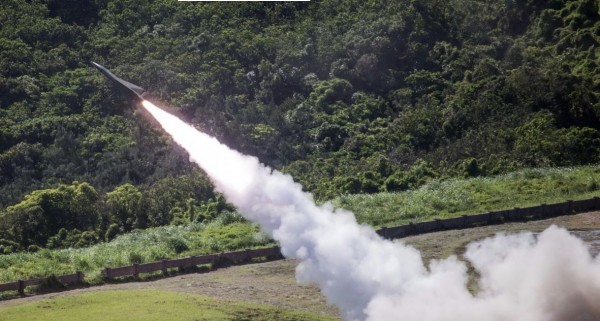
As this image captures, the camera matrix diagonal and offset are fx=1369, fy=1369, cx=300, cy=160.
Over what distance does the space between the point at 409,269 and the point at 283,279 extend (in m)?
13.4

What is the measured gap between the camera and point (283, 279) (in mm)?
67562

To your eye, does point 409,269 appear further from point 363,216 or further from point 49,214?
point 49,214

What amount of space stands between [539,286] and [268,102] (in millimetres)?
57534

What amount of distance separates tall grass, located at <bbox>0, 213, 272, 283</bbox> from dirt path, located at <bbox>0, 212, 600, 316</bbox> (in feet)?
10.8

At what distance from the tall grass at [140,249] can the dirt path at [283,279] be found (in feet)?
10.8

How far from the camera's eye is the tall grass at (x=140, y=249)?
6781 centimetres

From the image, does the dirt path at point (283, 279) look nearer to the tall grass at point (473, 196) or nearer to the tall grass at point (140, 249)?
the tall grass at point (140, 249)

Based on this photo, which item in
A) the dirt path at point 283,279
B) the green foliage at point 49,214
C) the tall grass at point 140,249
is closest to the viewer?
the dirt path at point 283,279

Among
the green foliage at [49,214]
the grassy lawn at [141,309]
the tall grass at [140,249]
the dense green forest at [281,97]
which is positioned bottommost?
the grassy lawn at [141,309]

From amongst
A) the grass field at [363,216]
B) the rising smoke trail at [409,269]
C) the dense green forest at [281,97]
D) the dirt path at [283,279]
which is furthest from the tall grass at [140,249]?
the rising smoke trail at [409,269]

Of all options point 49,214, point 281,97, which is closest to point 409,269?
point 49,214

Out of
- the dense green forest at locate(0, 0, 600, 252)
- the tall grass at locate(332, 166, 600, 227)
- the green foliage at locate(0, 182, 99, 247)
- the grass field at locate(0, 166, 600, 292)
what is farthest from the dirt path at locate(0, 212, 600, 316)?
the green foliage at locate(0, 182, 99, 247)

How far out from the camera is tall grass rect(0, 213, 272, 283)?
2670 inches

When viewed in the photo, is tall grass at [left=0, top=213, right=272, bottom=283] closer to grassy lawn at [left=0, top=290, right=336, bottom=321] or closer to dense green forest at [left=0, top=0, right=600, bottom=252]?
dense green forest at [left=0, top=0, right=600, bottom=252]
